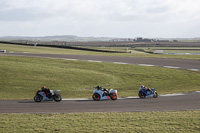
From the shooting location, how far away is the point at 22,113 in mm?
15227

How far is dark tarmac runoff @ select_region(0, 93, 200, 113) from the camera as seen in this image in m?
16.2

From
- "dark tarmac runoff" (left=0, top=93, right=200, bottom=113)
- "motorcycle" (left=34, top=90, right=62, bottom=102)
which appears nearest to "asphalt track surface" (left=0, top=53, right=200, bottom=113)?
"dark tarmac runoff" (left=0, top=93, right=200, bottom=113)

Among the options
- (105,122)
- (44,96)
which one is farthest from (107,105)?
(44,96)

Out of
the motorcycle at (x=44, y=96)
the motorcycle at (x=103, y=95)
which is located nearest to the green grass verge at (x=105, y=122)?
the motorcycle at (x=44, y=96)

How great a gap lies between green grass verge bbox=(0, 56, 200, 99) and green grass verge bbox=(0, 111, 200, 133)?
7840 millimetres

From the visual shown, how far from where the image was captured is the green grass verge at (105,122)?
1172cm

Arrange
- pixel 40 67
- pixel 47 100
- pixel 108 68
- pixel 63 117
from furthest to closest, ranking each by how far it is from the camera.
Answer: pixel 108 68
pixel 40 67
pixel 47 100
pixel 63 117

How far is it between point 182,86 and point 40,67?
18967mm

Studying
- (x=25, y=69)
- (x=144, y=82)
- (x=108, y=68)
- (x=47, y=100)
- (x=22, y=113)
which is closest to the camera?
(x=22, y=113)

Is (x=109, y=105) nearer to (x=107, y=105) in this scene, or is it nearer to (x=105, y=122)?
(x=107, y=105)

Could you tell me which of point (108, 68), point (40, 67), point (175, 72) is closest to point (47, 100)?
point (40, 67)

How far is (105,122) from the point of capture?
506 inches

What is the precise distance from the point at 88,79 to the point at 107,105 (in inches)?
497

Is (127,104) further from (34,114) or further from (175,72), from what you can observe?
(175,72)
